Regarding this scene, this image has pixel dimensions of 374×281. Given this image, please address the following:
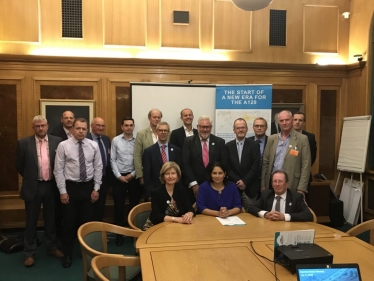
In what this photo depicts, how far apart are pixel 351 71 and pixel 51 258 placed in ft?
17.9

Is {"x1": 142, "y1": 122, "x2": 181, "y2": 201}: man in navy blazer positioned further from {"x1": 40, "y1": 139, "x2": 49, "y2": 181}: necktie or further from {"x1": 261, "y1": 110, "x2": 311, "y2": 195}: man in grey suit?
{"x1": 261, "y1": 110, "x2": 311, "y2": 195}: man in grey suit

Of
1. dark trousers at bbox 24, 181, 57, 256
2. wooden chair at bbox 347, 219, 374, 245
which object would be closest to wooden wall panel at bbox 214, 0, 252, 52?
dark trousers at bbox 24, 181, 57, 256

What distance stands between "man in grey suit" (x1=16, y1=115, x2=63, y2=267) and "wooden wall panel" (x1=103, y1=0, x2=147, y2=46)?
7.31ft

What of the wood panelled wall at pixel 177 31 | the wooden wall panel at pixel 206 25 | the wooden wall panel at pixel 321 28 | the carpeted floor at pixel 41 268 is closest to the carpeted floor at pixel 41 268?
the carpeted floor at pixel 41 268

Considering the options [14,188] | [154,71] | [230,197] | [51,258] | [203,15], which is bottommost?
[51,258]

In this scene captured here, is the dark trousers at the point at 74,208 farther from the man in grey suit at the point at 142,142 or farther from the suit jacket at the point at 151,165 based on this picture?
the man in grey suit at the point at 142,142

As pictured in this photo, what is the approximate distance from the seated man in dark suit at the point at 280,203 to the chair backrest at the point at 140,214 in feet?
3.16

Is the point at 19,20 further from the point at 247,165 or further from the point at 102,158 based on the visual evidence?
the point at 247,165

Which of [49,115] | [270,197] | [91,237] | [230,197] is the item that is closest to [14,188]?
[49,115]

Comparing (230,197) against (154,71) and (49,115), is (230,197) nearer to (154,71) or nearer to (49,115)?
(154,71)

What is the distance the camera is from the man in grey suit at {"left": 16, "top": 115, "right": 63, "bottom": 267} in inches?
138

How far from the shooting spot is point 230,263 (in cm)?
191

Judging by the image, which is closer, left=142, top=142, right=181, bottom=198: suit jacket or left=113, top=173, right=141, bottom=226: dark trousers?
left=142, top=142, right=181, bottom=198: suit jacket

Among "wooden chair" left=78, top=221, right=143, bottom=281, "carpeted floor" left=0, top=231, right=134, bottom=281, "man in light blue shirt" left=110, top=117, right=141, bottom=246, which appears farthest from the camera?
"man in light blue shirt" left=110, top=117, right=141, bottom=246
